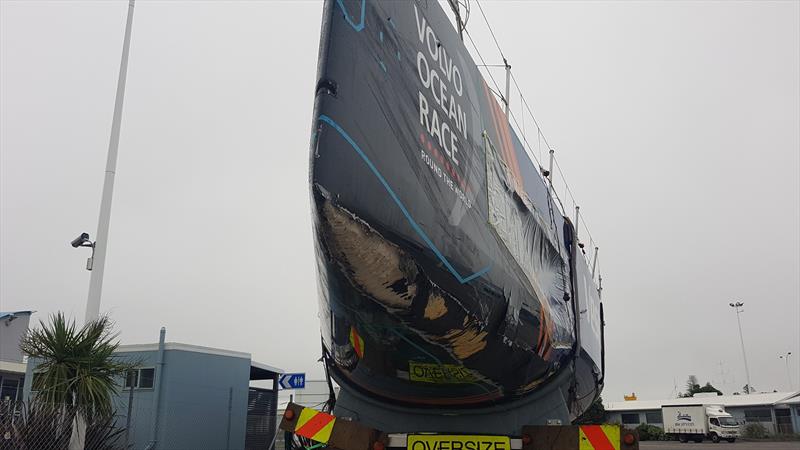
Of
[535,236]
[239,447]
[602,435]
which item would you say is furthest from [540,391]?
[239,447]

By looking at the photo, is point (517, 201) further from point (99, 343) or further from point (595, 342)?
point (99, 343)

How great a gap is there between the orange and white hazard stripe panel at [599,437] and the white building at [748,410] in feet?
147

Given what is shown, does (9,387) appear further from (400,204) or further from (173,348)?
(400,204)

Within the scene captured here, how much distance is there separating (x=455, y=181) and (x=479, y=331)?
1015 mm

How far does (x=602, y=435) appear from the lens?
4.70 metres

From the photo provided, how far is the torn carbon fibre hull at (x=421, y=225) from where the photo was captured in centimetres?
316

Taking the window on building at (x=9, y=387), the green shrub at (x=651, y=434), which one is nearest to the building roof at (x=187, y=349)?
the window on building at (x=9, y=387)

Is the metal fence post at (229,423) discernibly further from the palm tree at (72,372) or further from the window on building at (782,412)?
the window on building at (782,412)

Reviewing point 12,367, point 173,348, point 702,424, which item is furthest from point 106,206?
point 702,424

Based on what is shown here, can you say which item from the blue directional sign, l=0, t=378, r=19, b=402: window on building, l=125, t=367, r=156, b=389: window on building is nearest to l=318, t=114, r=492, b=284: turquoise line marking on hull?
l=125, t=367, r=156, b=389: window on building

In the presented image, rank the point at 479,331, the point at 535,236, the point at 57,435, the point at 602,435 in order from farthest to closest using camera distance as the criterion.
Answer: the point at 57,435
the point at 535,236
the point at 602,435
the point at 479,331

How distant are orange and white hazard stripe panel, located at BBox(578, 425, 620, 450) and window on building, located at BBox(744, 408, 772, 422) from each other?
1834 inches

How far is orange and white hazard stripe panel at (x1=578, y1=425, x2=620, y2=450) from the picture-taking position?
465 centimetres

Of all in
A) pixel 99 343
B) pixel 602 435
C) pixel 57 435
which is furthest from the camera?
pixel 99 343
